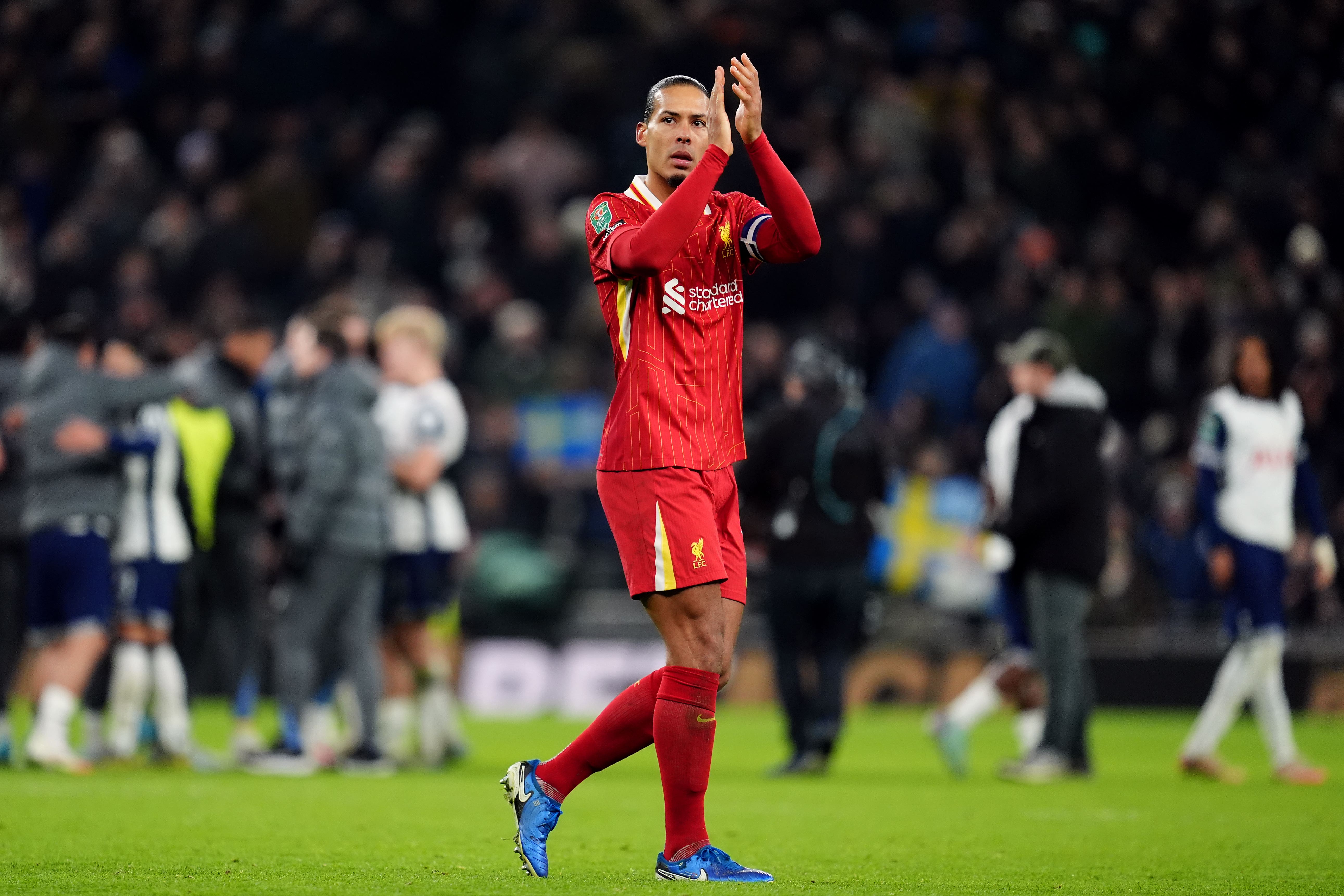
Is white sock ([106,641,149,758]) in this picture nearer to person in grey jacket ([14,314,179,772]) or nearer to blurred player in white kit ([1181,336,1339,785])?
person in grey jacket ([14,314,179,772])

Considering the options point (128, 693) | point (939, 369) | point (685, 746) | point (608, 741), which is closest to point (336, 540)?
point (128, 693)

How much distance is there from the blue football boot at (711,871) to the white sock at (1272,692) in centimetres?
601

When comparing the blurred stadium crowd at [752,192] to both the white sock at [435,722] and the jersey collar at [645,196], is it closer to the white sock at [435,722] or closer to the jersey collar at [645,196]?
the white sock at [435,722]

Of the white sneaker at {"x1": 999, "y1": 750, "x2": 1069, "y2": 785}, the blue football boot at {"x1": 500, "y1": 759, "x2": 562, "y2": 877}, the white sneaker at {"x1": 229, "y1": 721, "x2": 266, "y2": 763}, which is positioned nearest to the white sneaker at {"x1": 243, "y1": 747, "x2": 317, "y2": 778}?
the white sneaker at {"x1": 229, "y1": 721, "x2": 266, "y2": 763}

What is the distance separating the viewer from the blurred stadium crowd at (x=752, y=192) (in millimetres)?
17797

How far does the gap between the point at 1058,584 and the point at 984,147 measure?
8.77 m

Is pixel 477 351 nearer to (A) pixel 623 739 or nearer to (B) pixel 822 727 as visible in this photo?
(B) pixel 822 727

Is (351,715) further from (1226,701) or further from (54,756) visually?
(1226,701)

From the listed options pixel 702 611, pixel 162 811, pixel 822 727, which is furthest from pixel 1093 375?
pixel 702 611

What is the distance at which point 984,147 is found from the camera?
62.7ft

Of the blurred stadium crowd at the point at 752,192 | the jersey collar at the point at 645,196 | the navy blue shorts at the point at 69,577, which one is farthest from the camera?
the blurred stadium crowd at the point at 752,192

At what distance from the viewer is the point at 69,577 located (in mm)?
10773

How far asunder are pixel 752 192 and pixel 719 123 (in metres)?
11.2

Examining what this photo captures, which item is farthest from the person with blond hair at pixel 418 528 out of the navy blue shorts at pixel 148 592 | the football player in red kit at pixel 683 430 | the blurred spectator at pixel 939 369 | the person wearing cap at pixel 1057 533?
the blurred spectator at pixel 939 369
